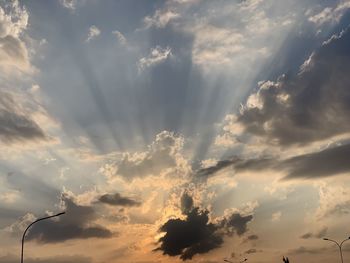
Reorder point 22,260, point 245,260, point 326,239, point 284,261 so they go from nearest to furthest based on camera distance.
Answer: point 22,260
point 326,239
point 284,261
point 245,260

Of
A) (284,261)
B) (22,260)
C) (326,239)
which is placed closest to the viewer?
(22,260)

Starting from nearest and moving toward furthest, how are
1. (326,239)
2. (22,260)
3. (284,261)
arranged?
(22,260), (326,239), (284,261)

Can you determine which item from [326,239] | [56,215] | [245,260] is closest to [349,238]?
[326,239]

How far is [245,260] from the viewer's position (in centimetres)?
14012

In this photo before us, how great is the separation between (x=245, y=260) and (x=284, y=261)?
103ft

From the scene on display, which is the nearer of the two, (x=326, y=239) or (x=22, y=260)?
(x=22, y=260)

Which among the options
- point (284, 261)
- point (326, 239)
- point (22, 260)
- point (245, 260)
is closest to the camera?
point (22, 260)

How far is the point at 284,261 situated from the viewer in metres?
110

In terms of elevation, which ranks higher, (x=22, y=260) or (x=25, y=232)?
(x=25, y=232)

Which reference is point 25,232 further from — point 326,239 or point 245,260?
point 245,260

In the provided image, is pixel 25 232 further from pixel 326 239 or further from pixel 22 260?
pixel 326 239

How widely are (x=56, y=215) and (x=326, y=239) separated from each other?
6153cm

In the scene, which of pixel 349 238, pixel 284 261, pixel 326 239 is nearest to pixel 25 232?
pixel 326 239

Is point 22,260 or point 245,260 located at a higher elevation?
point 245,260
